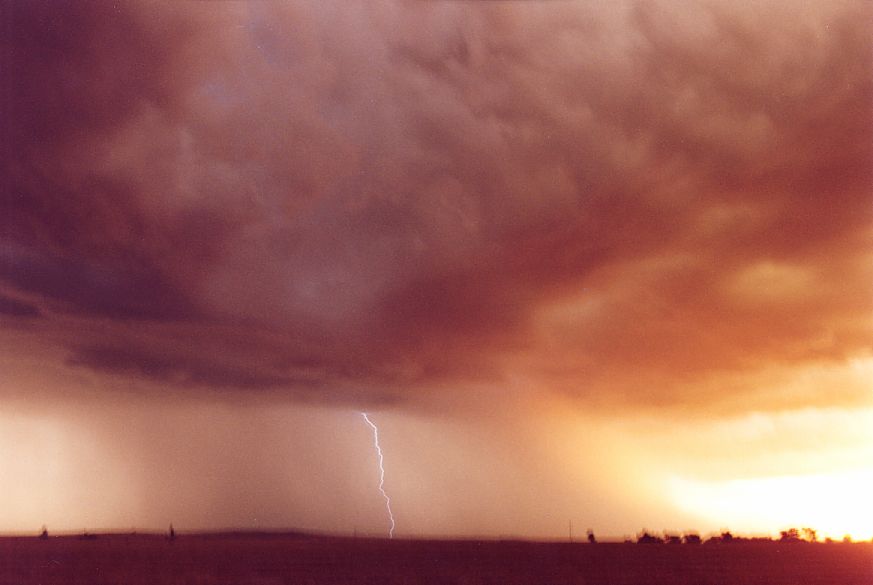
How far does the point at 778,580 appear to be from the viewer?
55.8m

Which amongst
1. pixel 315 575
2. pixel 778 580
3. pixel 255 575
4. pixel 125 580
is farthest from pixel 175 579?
pixel 778 580

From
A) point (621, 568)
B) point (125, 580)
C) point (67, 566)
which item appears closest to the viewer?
point (125, 580)

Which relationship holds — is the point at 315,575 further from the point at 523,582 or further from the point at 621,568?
the point at 621,568

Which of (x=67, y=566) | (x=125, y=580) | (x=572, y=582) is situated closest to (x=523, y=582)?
(x=572, y=582)

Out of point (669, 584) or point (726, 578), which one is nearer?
point (669, 584)

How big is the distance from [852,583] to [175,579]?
52434 mm

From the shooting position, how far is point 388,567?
6794cm

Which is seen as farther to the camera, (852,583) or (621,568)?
(621,568)

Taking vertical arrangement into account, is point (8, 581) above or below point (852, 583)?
above

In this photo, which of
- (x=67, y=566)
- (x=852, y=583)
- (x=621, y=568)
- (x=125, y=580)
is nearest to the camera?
(x=125, y=580)

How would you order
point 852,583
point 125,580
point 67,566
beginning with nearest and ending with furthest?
point 125,580 < point 852,583 < point 67,566

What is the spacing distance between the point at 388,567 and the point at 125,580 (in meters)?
26.1

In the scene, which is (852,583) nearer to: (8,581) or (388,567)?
(388,567)

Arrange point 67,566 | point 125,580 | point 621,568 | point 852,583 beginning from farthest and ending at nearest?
1. point 621,568
2. point 67,566
3. point 852,583
4. point 125,580
